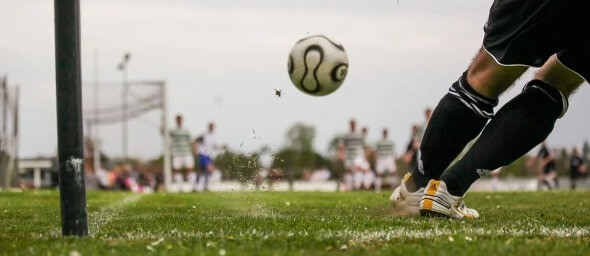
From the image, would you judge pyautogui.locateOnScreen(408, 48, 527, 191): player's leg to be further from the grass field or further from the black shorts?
the grass field

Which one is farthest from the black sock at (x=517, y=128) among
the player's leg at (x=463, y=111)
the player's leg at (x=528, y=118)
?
the player's leg at (x=463, y=111)

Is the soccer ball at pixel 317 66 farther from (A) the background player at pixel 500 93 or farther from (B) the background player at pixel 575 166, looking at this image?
(B) the background player at pixel 575 166

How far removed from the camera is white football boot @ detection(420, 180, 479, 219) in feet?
19.3

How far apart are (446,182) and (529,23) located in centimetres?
137

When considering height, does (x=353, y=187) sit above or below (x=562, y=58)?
below

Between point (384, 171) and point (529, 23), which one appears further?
point (384, 171)

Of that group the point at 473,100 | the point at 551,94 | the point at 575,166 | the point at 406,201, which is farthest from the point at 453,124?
the point at 575,166

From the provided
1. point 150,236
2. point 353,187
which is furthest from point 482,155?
point 353,187

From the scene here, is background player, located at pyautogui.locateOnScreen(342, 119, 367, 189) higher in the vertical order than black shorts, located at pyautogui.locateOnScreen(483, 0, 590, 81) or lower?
lower

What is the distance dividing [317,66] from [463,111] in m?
1.03

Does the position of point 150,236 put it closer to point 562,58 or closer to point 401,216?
point 401,216

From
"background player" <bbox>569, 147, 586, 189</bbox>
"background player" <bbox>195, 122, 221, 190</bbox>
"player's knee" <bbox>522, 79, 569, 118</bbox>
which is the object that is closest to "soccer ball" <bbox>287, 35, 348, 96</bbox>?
"player's knee" <bbox>522, 79, 569, 118</bbox>

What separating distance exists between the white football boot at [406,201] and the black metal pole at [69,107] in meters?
2.54

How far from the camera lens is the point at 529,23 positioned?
16.2 ft
